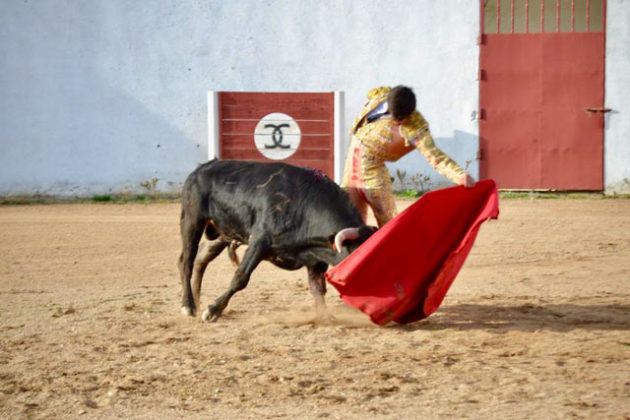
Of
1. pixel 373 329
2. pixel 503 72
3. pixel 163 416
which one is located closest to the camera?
pixel 163 416

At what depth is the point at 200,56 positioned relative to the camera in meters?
11.4

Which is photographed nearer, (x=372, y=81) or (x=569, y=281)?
(x=569, y=281)

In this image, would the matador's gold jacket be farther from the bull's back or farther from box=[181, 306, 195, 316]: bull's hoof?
box=[181, 306, 195, 316]: bull's hoof

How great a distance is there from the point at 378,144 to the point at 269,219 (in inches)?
27.1

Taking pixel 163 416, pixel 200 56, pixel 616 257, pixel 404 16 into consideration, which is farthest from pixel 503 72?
pixel 163 416

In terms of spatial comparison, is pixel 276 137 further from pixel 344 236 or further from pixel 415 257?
pixel 344 236

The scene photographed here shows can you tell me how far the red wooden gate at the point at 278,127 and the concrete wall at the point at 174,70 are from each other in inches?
6.7

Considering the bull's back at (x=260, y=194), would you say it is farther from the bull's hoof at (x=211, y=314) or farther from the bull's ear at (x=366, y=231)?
the bull's hoof at (x=211, y=314)

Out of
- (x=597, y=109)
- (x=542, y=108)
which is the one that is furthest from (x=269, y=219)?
(x=597, y=109)

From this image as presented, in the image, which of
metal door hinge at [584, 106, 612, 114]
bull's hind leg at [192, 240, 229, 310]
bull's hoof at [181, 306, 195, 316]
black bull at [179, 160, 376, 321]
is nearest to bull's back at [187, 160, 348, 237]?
black bull at [179, 160, 376, 321]

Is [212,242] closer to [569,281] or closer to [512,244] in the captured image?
[569,281]

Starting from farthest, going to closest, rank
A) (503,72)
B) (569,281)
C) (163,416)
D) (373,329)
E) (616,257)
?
(503,72) < (616,257) < (569,281) < (373,329) < (163,416)

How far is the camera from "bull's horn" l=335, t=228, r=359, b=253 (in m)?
4.40

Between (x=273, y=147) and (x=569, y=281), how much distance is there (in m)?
6.05
